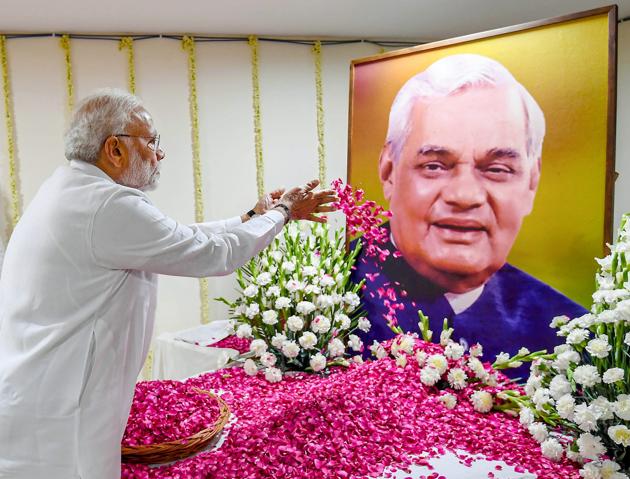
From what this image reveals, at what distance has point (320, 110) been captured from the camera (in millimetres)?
4258

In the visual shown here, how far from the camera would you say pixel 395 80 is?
2.79 m

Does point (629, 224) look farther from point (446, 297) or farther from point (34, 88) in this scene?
point (34, 88)

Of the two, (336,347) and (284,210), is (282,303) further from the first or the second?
(284,210)

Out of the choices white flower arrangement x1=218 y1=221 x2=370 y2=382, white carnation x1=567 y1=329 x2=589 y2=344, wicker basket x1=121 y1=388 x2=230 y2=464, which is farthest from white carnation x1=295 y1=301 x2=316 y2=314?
white carnation x1=567 y1=329 x2=589 y2=344

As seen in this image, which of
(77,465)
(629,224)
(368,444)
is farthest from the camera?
(368,444)

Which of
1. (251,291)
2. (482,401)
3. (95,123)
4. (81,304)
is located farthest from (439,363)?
(95,123)

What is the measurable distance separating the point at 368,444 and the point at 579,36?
166 cm

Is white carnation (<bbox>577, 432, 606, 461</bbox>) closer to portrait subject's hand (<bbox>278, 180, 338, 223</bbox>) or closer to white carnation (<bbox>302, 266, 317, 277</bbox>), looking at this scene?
portrait subject's hand (<bbox>278, 180, 338, 223</bbox>)

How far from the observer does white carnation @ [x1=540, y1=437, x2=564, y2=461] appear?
175 cm

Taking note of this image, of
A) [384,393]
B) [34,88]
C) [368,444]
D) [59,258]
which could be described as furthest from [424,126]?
[34,88]

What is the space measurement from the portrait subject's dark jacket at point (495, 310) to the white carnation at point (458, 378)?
0.54 feet

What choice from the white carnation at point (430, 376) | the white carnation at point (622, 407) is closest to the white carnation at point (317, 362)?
the white carnation at point (430, 376)

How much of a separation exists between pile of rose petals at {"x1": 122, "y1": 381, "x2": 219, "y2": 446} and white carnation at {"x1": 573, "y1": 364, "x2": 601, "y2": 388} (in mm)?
1217

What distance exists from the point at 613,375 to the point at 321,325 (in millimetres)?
1358
